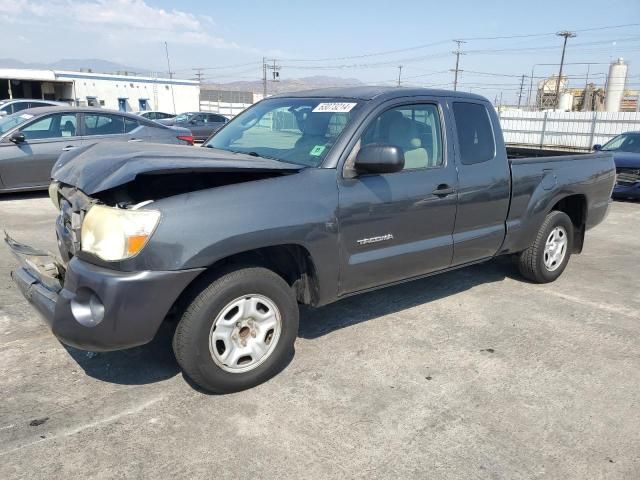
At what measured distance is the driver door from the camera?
29.1ft

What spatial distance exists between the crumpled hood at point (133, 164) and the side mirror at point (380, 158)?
1.35 feet

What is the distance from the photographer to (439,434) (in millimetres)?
2969

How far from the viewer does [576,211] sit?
19.3 feet

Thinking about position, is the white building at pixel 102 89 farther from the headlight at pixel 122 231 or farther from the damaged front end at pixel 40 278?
the headlight at pixel 122 231

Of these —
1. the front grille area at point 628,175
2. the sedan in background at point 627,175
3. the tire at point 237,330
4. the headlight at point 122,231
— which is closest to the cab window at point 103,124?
the headlight at point 122,231

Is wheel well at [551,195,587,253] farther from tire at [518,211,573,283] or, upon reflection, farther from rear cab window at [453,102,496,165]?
Answer: rear cab window at [453,102,496,165]

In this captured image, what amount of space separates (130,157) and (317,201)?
1.13 metres

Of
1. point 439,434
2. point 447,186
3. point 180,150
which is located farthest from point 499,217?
point 180,150

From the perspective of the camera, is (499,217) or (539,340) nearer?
(539,340)

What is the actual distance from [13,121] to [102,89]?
4310 centimetres

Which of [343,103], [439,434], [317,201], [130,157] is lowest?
[439,434]

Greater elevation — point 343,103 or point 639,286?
point 343,103

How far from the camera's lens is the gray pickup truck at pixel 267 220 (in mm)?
2871

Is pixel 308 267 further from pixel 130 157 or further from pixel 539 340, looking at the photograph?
pixel 539 340
